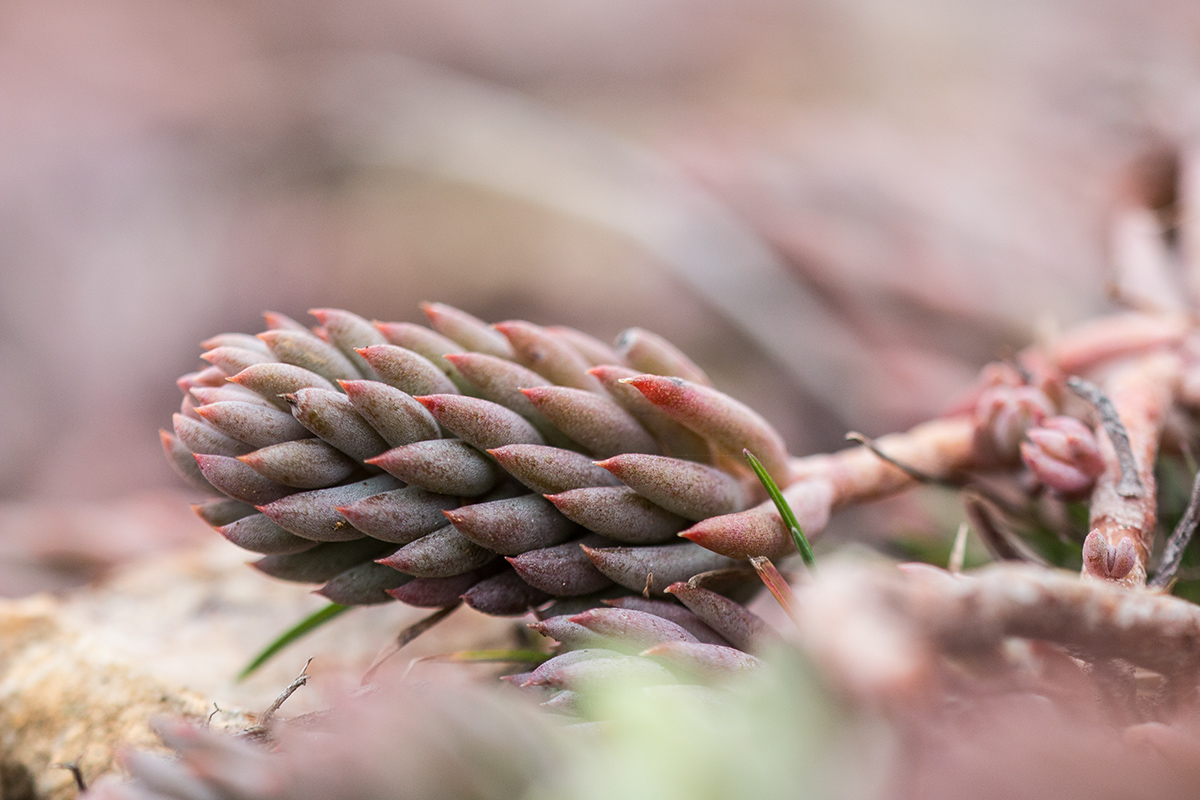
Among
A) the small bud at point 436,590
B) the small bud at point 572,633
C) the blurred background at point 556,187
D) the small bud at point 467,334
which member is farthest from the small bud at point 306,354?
the blurred background at point 556,187

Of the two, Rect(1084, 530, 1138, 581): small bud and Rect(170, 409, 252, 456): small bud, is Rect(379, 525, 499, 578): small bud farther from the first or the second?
Rect(1084, 530, 1138, 581): small bud

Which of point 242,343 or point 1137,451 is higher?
point 1137,451

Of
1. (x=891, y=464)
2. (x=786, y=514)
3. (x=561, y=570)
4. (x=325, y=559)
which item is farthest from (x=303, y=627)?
(x=891, y=464)

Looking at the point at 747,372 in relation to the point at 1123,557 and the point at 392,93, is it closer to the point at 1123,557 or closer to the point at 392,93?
the point at 1123,557

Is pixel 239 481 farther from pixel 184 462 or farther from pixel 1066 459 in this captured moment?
pixel 1066 459

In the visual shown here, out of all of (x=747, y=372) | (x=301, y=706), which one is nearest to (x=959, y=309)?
(x=747, y=372)

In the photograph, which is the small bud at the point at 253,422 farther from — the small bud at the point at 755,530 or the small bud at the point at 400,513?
the small bud at the point at 755,530
